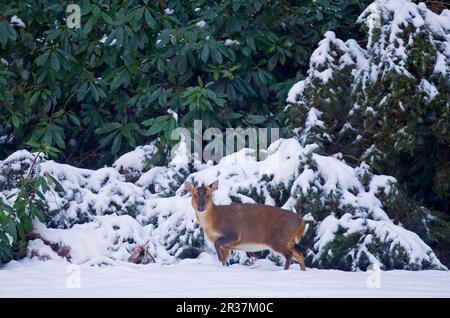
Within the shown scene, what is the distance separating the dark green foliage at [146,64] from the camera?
11.5m

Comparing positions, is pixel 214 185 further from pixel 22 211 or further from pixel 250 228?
pixel 22 211

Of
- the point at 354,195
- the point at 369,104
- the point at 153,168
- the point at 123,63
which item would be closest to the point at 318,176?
the point at 354,195

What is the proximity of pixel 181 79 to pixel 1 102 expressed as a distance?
219 cm

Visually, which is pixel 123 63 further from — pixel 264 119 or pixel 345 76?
pixel 345 76

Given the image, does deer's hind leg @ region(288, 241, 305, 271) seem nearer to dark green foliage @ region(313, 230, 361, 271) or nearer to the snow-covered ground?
the snow-covered ground

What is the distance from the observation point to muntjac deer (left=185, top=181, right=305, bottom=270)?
30.9ft

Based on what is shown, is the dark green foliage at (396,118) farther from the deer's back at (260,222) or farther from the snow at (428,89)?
the deer's back at (260,222)

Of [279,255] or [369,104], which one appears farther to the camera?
[369,104]

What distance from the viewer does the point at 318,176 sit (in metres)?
10.3

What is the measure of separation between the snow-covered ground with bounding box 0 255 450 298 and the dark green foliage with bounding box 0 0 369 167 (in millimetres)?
2457

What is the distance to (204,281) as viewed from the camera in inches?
325

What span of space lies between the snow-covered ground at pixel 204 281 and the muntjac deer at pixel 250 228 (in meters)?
0.20
